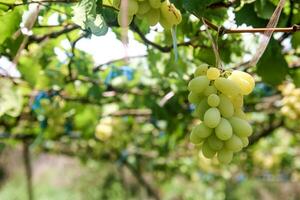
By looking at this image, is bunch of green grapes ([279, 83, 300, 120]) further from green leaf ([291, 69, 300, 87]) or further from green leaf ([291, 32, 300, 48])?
green leaf ([291, 32, 300, 48])

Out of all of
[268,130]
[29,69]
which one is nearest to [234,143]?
[29,69]

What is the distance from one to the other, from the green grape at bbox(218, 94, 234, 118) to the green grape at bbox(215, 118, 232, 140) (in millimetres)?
21

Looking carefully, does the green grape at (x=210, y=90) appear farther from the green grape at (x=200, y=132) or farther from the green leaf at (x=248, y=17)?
the green leaf at (x=248, y=17)

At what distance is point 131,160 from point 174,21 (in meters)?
4.30

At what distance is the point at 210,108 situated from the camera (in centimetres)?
78

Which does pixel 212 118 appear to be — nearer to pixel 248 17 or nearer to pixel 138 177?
pixel 248 17

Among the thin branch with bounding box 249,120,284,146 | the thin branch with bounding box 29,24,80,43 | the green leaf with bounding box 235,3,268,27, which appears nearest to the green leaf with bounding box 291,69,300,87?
the green leaf with bounding box 235,3,268,27

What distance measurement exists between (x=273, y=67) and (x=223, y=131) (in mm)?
763

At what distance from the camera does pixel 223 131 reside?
2.47 feet

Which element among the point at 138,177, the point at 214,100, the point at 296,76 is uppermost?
the point at 214,100

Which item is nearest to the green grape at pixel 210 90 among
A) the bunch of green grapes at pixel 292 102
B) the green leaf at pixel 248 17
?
the green leaf at pixel 248 17

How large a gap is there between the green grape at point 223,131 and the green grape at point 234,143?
0.05 ft

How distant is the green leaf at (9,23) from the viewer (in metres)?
1.22

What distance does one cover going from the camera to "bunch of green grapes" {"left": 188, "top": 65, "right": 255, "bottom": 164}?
76 centimetres
